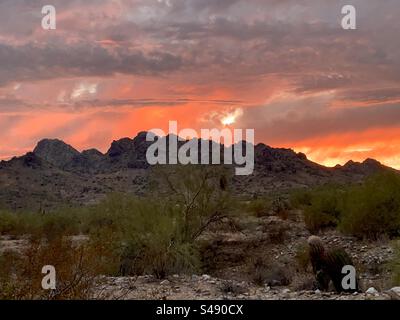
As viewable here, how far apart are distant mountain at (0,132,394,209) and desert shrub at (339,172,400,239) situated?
45224 millimetres

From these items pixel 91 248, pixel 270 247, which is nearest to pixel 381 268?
pixel 270 247

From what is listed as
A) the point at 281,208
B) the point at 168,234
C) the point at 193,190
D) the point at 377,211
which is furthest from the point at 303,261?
the point at 281,208

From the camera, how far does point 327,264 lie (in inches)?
513

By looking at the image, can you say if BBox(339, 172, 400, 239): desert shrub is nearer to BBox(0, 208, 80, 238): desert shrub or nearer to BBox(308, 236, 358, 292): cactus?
BBox(308, 236, 358, 292): cactus

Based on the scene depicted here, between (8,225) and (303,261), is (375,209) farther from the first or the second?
(8,225)

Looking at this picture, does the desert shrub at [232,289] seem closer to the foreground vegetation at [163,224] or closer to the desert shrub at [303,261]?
the foreground vegetation at [163,224]

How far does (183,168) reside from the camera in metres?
21.8

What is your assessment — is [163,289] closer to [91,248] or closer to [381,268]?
[91,248]

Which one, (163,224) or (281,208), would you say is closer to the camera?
(163,224)

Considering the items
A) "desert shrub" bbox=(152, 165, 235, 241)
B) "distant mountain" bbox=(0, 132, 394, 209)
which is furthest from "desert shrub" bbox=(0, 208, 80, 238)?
"distant mountain" bbox=(0, 132, 394, 209)

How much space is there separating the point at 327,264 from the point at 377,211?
46.0ft

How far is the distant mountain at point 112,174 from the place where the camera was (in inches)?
3110

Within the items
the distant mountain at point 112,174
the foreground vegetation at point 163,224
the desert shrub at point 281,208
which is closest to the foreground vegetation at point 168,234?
the foreground vegetation at point 163,224

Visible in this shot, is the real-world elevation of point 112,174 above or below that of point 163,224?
above
